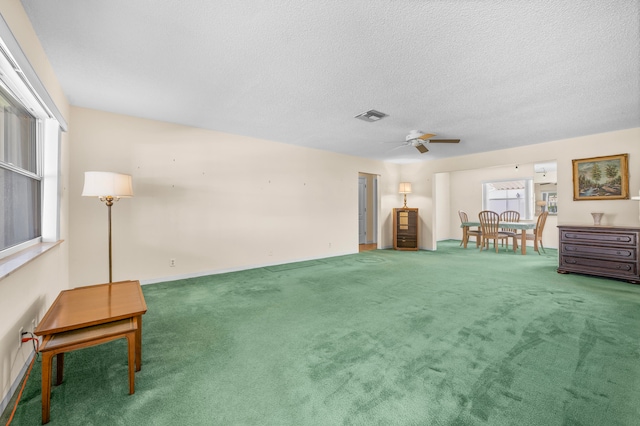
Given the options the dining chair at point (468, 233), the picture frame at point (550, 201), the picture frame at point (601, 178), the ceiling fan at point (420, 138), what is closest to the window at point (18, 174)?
the ceiling fan at point (420, 138)

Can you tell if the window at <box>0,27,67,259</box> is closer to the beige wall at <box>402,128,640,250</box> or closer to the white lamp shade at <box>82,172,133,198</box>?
the white lamp shade at <box>82,172,133,198</box>

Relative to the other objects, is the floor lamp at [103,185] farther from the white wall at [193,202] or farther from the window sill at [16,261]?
the white wall at [193,202]

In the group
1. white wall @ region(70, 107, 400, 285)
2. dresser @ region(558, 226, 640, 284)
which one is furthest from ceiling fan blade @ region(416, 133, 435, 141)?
dresser @ region(558, 226, 640, 284)

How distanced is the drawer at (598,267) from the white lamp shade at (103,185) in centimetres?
647

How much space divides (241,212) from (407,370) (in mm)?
3709

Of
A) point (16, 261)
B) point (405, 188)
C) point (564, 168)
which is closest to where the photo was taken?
point (16, 261)

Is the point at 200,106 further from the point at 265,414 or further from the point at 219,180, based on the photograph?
the point at 265,414

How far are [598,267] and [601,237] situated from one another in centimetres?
48

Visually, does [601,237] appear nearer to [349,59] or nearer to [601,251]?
[601,251]

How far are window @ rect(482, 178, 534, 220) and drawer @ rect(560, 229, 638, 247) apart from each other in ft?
13.0

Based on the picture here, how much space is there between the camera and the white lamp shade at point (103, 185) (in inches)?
102

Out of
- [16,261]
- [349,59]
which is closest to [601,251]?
[349,59]

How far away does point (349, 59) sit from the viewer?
2316mm

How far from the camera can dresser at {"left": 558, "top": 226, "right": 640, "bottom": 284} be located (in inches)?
152
